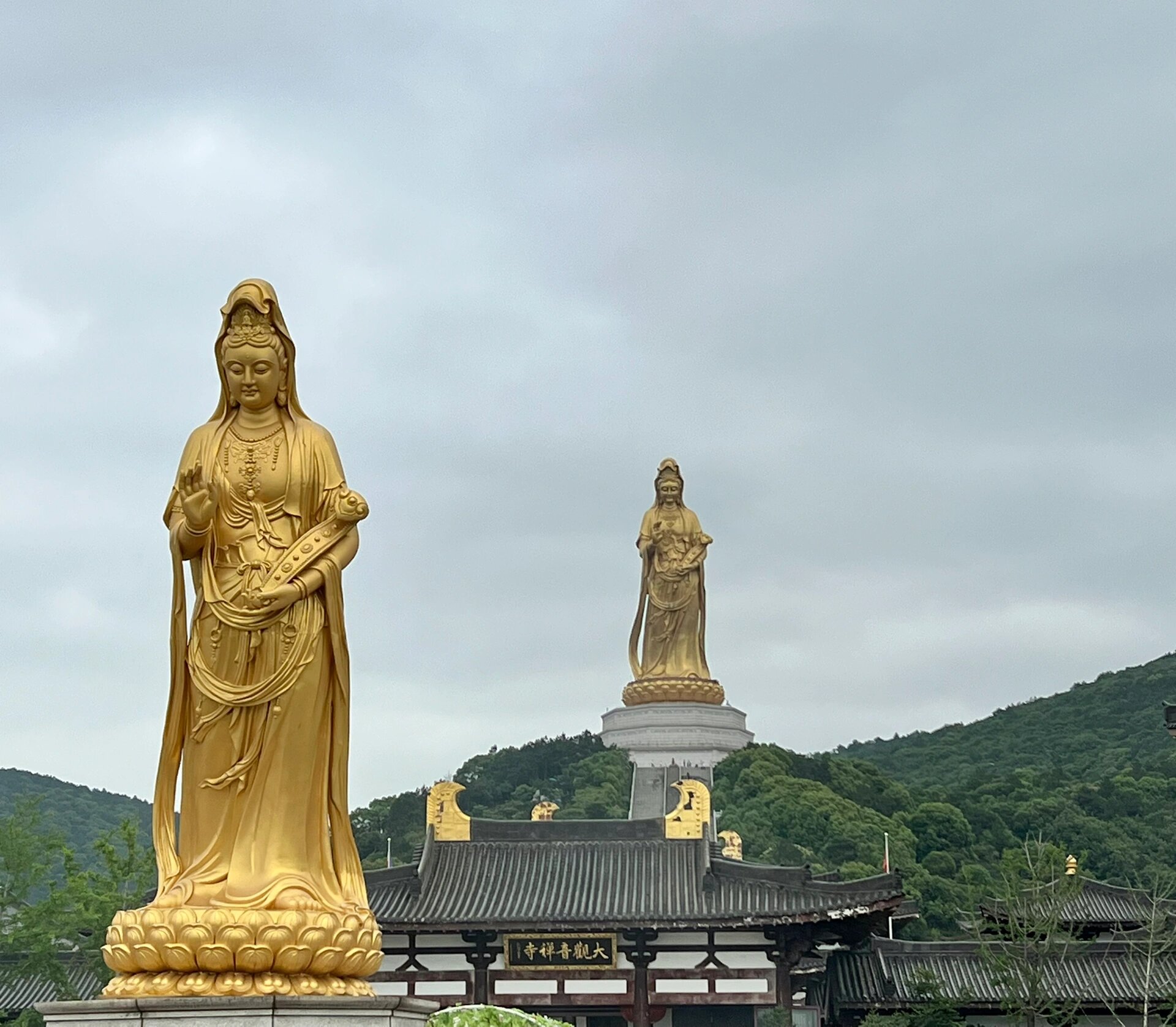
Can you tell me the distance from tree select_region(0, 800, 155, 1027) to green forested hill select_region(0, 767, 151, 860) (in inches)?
1112

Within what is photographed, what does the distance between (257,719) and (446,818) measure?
2160 cm

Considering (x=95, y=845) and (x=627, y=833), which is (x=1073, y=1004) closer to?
(x=627, y=833)

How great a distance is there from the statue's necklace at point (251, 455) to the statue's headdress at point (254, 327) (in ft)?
0.85

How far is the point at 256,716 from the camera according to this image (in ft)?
Result: 29.3

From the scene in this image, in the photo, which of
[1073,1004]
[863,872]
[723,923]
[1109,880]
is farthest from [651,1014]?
[1109,880]

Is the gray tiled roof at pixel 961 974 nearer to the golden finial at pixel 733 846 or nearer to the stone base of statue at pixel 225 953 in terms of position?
the golden finial at pixel 733 846

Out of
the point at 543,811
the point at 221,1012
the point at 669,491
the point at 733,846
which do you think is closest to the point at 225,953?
the point at 221,1012

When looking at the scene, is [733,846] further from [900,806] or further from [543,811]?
[900,806]

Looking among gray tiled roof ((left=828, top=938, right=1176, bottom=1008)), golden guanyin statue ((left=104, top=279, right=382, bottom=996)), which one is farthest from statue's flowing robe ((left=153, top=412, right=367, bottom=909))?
gray tiled roof ((left=828, top=938, right=1176, bottom=1008))

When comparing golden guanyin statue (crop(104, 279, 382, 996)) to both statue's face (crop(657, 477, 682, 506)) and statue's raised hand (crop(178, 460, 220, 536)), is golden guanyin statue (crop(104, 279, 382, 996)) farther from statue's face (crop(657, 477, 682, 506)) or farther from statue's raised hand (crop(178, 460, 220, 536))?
statue's face (crop(657, 477, 682, 506))

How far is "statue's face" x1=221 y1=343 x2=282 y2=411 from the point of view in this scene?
31.2ft

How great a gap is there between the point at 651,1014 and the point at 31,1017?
10655 mm

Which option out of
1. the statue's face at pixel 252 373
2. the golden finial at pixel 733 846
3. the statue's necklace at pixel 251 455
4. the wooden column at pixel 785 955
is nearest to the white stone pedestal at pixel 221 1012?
the statue's necklace at pixel 251 455

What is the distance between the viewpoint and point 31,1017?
27562 mm
